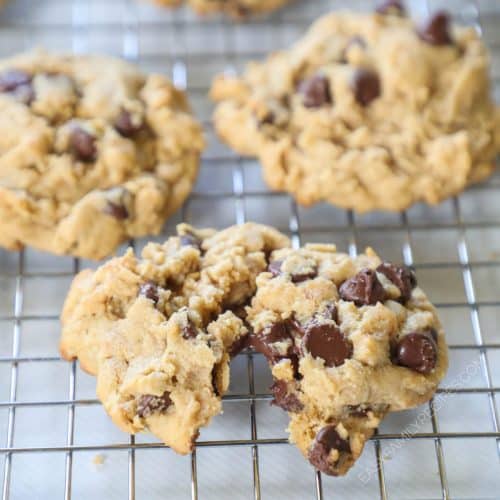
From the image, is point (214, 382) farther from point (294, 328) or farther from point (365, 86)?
point (365, 86)

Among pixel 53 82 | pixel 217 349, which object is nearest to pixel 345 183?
pixel 217 349

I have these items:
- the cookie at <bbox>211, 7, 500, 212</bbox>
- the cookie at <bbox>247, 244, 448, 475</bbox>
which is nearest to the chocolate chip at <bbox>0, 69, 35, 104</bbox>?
the cookie at <bbox>211, 7, 500, 212</bbox>

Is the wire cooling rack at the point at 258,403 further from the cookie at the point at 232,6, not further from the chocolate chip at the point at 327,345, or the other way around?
the cookie at the point at 232,6

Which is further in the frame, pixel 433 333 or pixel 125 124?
pixel 125 124

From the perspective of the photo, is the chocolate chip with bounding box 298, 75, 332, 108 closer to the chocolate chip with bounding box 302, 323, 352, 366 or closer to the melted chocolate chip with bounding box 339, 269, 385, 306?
the melted chocolate chip with bounding box 339, 269, 385, 306

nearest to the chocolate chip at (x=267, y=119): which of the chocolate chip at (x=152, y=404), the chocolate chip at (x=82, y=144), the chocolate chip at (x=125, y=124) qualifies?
the chocolate chip at (x=125, y=124)

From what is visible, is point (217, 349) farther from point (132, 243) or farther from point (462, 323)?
point (462, 323)

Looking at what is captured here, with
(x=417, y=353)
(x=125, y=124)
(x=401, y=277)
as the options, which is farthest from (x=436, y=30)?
(x=417, y=353)
